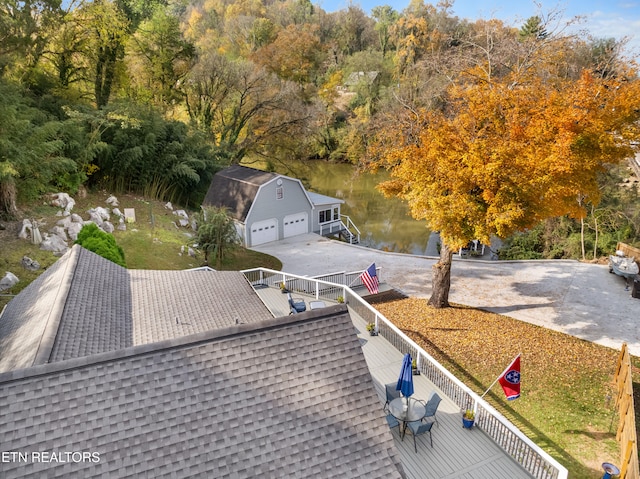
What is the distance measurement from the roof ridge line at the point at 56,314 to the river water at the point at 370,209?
42.7ft

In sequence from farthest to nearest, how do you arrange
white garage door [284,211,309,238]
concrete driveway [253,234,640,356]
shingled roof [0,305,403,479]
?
white garage door [284,211,309,238] → concrete driveway [253,234,640,356] → shingled roof [0,305,403,479]

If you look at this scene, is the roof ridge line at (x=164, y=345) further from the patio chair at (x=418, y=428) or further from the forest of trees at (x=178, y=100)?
the forest of trees at (x=178, y=100)

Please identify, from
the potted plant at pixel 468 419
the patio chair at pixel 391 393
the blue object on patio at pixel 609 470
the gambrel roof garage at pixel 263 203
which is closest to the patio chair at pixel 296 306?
the patio chair at pixel 391 393

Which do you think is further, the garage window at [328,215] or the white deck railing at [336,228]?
the garage window at [328,215]

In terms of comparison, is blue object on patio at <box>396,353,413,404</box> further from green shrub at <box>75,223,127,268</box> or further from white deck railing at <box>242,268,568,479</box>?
green shrub at <box>75,223,127,268</box>

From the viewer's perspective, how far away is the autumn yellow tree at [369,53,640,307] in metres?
12.2

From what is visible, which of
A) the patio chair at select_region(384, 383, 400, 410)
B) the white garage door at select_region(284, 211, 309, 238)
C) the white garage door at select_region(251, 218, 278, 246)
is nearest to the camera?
the patio chair at select_region(384, 383, 400, 410)

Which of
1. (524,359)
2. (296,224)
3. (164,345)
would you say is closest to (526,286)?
(524,359)

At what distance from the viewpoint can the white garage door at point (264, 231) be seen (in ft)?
83.9

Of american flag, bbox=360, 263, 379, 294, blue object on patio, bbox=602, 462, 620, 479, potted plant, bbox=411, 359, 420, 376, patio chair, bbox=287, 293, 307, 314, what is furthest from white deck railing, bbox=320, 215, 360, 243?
blue object on patio, bbox=602, 462, 620, 479

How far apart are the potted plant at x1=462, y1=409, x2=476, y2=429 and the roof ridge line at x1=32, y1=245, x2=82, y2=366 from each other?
8.43 m

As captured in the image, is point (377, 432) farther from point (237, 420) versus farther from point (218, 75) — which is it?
point (218, 75)

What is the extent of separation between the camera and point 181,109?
3778cm

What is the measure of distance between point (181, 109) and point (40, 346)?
1347 inches
